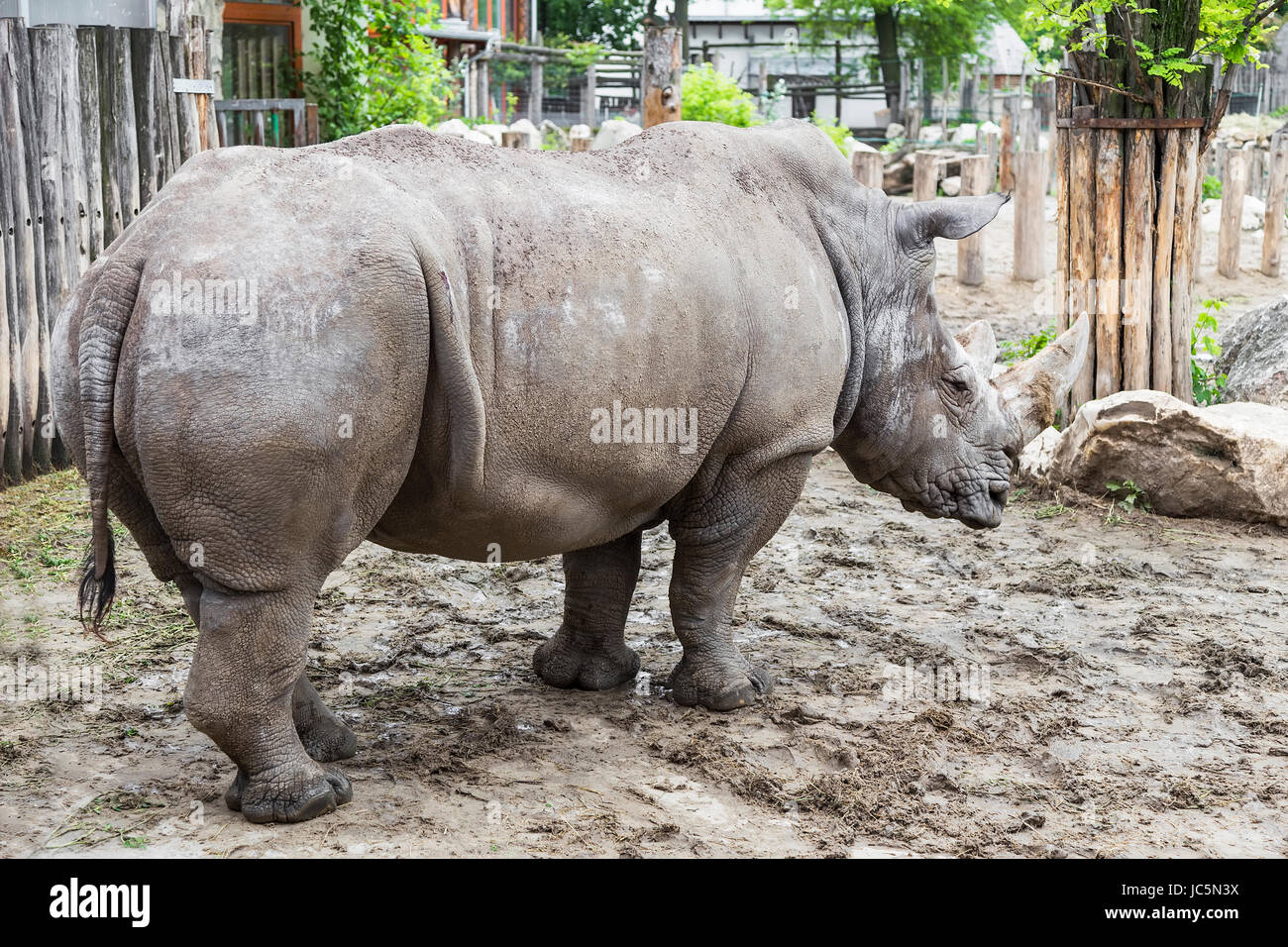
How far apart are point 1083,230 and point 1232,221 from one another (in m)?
7.01

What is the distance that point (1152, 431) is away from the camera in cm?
740

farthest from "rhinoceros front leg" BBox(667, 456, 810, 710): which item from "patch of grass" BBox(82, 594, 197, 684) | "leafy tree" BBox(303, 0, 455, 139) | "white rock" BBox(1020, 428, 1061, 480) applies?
"leafy tree" BBox(303, 0, 455, 139)

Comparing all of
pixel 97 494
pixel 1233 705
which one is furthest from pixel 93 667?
pixel 1233 705

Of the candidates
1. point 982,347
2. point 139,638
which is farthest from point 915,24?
point 139,638

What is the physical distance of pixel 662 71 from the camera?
11.8m

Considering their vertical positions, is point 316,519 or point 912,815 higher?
point 316,519

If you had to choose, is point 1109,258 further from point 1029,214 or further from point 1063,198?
point 1029,214

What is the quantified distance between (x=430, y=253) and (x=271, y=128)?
12.5 m

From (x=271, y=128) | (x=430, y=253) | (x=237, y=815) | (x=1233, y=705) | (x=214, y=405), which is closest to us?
(x=214, y=405)

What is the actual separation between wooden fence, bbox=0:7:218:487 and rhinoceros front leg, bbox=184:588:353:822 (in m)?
4.35

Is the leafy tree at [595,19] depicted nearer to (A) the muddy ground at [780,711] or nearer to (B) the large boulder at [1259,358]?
(B) the large boulder at [1259,358]

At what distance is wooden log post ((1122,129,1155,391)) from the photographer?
310 inches

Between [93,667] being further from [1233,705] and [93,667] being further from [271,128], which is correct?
[271,128]

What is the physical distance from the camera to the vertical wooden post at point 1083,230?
26.2 ft
